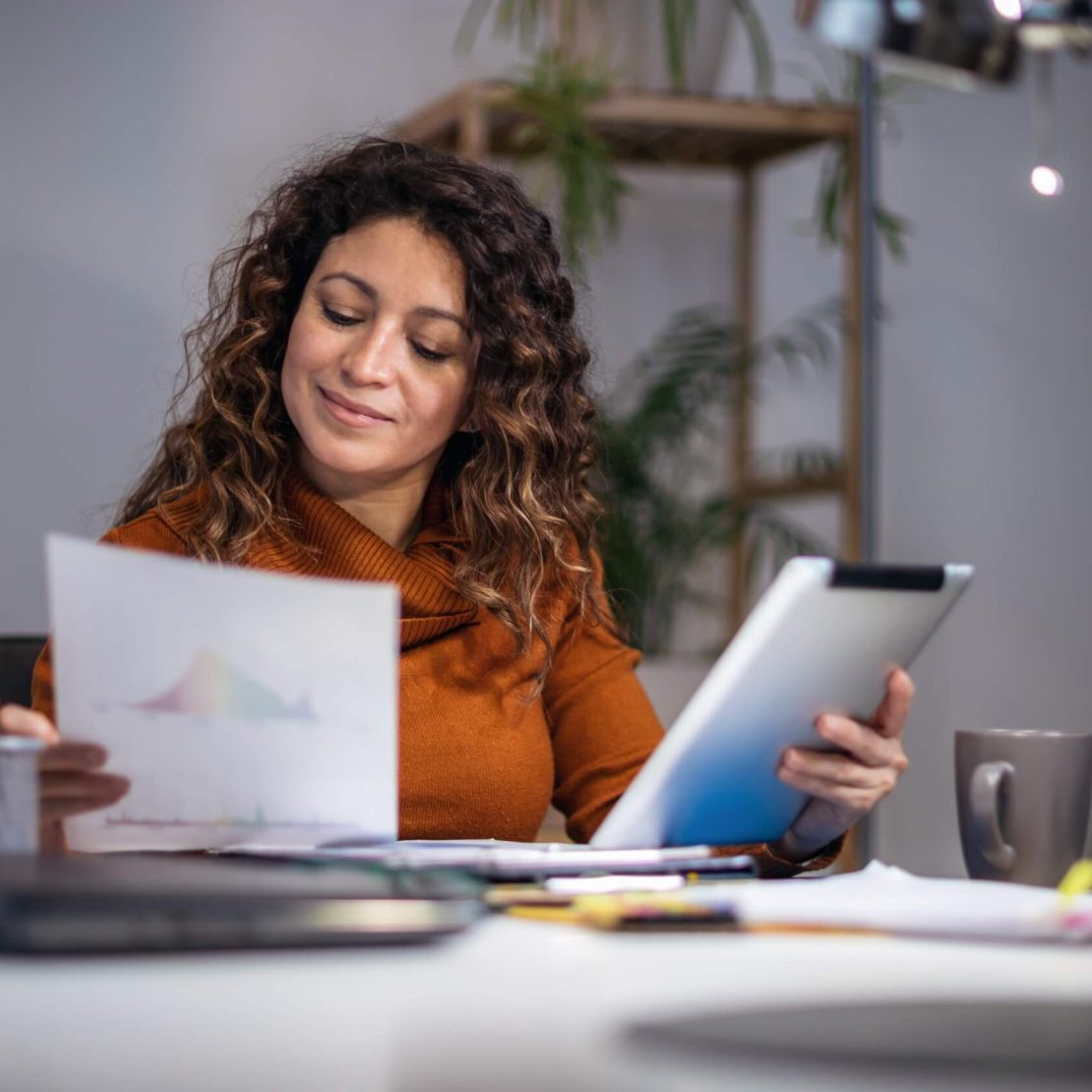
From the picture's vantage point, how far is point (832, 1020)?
0.47m

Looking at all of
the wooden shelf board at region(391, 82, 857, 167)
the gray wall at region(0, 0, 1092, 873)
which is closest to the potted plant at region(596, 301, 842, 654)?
the gray wall at region(0, 0, 1092, 873)

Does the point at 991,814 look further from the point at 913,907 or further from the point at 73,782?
the point at 73,782

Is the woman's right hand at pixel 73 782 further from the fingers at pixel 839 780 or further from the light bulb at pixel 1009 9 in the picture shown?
the light bulb at pixel 1009 9

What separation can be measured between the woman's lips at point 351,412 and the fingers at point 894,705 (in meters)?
0.57

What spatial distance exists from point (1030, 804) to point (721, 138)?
2.05 m

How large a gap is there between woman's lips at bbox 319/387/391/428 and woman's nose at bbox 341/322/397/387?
23 mm

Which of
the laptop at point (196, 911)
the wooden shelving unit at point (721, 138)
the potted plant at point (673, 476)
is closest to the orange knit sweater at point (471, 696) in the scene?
the laptop at point (196, 911)

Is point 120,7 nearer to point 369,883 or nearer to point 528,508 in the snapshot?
point 528,508

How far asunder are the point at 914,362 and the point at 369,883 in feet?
8.85

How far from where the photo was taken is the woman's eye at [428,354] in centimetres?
141

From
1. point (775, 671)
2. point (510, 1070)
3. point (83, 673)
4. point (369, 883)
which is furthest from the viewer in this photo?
point (775, 671)

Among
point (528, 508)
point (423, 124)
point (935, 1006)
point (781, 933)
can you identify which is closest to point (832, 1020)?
point (935, 1006)

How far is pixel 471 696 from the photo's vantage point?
4.59 feet

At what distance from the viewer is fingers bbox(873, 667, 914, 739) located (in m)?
1.03
